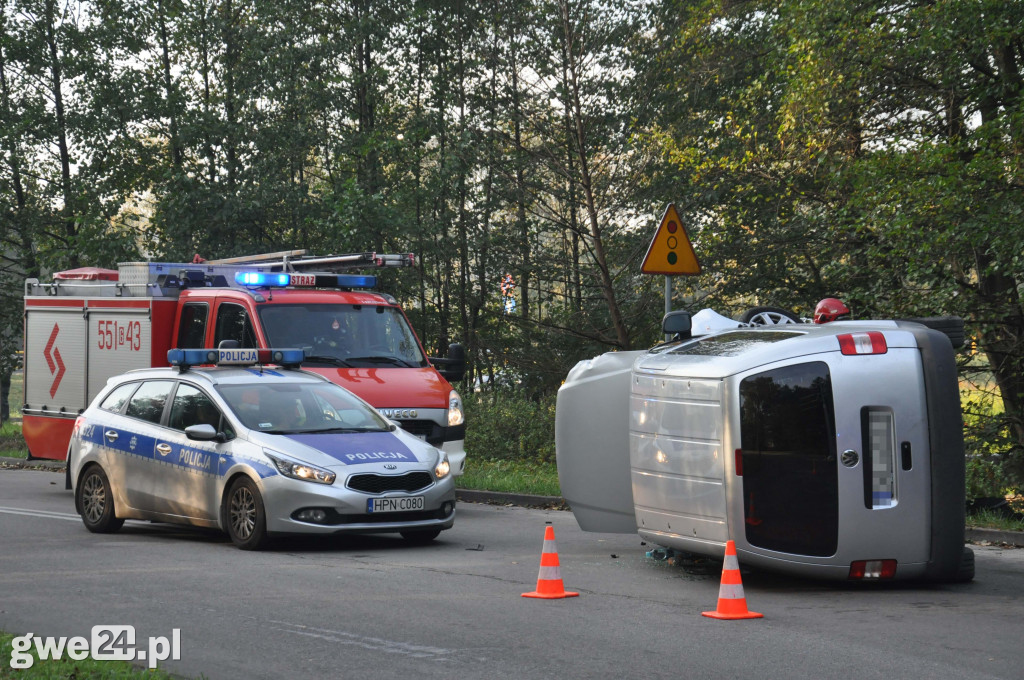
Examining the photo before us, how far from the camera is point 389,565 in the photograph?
9836mm

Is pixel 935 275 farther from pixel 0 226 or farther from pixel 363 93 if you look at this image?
pixel 0 226

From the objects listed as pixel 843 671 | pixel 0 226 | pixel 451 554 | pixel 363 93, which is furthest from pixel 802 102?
pixel 0 226

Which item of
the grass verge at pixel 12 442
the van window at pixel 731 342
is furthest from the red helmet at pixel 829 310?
the grass verge at pixel 12 442

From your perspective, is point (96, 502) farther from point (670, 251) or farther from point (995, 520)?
point (995, 520)

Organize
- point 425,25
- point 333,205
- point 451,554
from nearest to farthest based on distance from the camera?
point 451,554, point 333,205, point 425,25

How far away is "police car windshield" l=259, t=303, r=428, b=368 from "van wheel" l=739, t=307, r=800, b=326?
17.5 ft

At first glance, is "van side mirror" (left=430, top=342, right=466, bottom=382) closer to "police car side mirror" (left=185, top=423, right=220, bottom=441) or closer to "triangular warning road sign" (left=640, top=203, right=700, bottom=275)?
"triangular warning road sign" (left=640, top=203, right=700, bottom=275)

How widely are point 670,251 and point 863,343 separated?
14.5 feet

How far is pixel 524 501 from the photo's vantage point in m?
15.2

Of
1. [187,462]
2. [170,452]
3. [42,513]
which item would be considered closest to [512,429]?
[42,513]

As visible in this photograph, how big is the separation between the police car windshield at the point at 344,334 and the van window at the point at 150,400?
200 cm

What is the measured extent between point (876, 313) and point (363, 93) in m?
14.7

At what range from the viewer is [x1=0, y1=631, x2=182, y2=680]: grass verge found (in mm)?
5934

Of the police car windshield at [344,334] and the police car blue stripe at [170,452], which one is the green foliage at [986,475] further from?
the police car blue stripe at [170,452]
